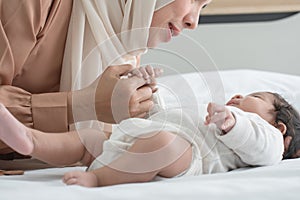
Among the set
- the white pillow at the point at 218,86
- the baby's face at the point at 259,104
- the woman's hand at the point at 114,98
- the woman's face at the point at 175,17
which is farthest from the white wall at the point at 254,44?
the woman's hand at the point at 114,98

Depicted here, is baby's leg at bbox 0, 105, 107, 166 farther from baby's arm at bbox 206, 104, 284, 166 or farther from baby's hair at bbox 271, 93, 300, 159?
baby's hair at bbox 271, 93, 300, 159

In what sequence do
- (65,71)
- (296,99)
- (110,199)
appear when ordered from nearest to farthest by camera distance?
(110,199), (65,71), (296,99)

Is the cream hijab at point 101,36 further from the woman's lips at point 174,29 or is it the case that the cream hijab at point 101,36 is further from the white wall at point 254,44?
the white wall at point 254,44

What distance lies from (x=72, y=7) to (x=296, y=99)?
0.93 m

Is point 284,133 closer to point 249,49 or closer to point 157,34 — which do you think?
point 157,34

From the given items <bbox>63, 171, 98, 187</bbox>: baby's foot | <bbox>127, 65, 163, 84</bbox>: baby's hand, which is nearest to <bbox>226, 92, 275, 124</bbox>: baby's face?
<bbox>127, 65, 163, 84</bbox>: baby's hand

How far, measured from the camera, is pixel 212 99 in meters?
1.33

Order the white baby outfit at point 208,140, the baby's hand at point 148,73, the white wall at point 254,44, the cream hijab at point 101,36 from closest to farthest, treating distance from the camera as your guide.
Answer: the white baby outfit at point 208,140 < the baby's hand at point 148,73 < the cream hijab at point 101,36 < the white wall at point 254,44

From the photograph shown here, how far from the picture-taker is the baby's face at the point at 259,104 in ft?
4.71

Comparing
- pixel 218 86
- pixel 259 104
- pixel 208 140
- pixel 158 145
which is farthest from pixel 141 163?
pixel 259 104

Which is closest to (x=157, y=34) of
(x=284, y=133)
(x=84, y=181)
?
(x=284, y=133)

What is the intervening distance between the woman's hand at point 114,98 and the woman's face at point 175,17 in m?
0.24

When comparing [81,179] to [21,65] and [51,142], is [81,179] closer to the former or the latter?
[51,142]

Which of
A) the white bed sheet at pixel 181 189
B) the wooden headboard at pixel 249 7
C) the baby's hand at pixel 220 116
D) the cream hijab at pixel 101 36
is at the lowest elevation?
the white bed sheet at pixel 181 189
